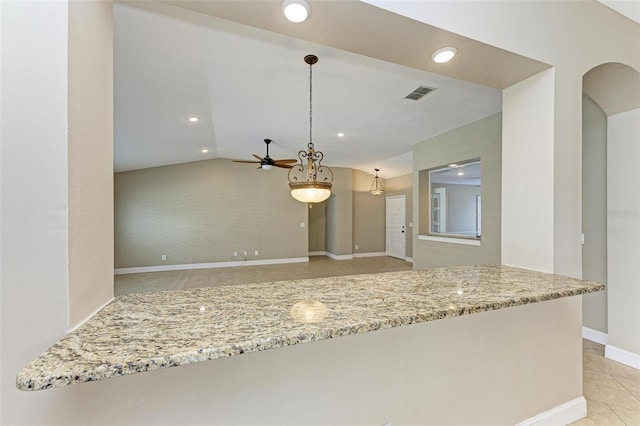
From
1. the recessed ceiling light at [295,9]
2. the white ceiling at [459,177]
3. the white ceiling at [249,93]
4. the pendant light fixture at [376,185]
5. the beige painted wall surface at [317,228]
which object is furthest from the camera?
the beige painted wall surface at [317,228]

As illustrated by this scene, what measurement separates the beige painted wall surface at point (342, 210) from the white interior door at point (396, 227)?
1.42 m

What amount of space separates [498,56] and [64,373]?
7.57ft

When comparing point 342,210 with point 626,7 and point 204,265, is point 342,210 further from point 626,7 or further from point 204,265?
point 626,7

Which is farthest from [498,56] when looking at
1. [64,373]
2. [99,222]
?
[64,373]

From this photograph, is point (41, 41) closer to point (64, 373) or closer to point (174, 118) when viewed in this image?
point (64, 373)

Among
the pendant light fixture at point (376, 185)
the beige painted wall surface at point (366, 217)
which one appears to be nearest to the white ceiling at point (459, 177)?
the pendant light fixture at point (376, 185)

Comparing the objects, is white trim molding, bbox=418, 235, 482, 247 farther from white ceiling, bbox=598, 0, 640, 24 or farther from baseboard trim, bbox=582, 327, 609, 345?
white ceiling, bbox=598, 0, 640, 24

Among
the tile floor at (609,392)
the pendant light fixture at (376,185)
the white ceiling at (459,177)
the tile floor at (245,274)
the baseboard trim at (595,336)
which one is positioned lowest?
the tile floor at (245,274)

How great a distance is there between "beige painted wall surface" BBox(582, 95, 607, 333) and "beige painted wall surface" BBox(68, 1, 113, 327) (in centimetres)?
393

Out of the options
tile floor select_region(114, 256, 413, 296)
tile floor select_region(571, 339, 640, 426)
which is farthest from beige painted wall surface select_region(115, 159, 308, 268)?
→ tile floor select_region(571, 339, 640, 426)

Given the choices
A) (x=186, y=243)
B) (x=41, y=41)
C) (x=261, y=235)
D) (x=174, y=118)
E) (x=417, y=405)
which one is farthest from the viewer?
(x=261, y=235)

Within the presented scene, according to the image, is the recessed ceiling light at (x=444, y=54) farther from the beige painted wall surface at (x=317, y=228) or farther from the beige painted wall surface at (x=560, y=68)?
the beige painted wall surface at (x=317, y=228)

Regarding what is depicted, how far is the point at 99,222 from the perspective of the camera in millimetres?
1006

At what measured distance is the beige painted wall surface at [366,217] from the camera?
8766mm
